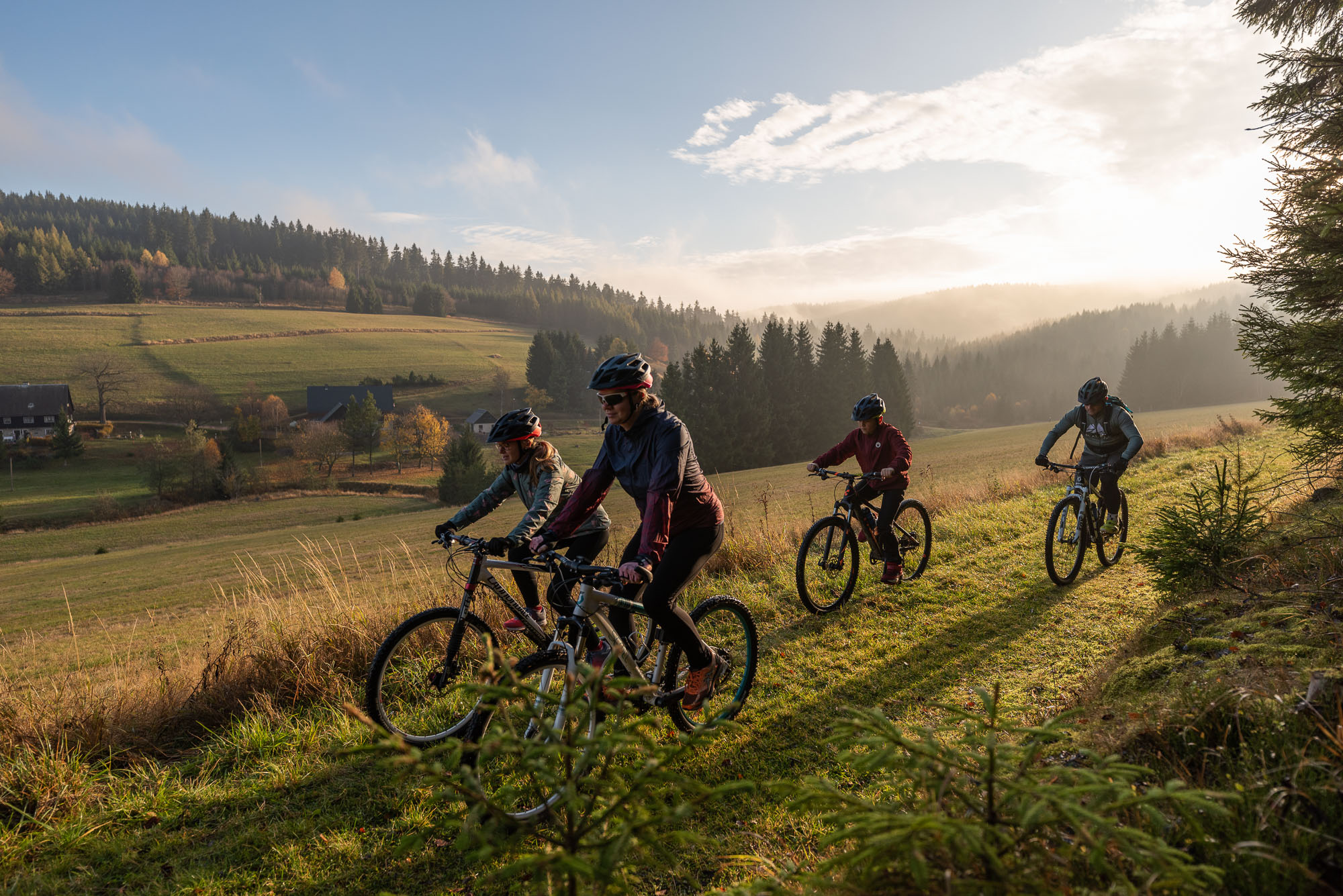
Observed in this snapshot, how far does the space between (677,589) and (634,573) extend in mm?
676

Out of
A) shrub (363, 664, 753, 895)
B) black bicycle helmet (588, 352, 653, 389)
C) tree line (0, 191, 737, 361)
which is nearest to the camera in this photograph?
Result: shrub (363, 664, 753, 895)

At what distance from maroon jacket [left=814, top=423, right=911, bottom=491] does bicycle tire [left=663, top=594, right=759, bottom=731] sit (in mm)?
2963

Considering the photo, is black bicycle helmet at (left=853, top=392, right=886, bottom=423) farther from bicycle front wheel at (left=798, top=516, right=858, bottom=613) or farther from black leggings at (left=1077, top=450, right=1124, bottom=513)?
black leggings at (left=1077, top=450, right=1124, bottom=513)

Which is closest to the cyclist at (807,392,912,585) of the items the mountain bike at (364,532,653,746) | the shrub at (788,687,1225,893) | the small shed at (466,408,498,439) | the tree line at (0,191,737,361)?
the mountain bike at (364,532,653,746)

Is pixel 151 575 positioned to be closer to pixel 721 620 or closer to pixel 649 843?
pixel 721 620

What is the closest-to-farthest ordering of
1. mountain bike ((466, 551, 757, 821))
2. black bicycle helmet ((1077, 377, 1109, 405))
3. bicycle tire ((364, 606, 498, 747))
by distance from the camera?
mountain bike ((466, 551, 757, 821)) → bicycle tire ((364, 606, 498, 747)) → black bicycle helmet ((1077, 377, 1109, 405))

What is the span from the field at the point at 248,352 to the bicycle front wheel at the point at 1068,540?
9601 cm

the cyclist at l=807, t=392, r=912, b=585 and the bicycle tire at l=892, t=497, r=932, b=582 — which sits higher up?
the cyclist at l=807, t=392, r=912, b=585

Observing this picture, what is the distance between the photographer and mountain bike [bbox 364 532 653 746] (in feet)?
14.4

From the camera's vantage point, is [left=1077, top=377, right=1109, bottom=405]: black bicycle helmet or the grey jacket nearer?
the grey jacket

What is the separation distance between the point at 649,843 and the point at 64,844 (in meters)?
4.05

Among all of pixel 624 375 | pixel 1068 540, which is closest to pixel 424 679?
pixel 624 375

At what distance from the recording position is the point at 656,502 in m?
3.98

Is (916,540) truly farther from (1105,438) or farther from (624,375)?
(624,375)
